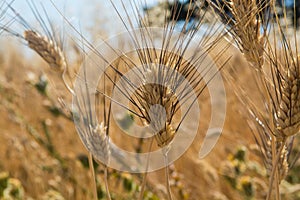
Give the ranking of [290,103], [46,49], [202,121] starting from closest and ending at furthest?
[290,103], [46,49], [202,121]

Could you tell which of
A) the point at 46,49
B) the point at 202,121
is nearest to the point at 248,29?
the point at 46,49

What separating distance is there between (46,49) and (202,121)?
1.06m

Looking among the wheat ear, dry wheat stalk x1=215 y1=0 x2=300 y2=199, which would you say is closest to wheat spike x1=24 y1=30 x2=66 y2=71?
the wheat ear

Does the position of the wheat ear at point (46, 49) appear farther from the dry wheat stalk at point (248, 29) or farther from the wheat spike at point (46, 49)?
the dry wheat stalk at point (248, 29)

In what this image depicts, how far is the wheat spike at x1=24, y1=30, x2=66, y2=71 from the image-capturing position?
2.27 ft

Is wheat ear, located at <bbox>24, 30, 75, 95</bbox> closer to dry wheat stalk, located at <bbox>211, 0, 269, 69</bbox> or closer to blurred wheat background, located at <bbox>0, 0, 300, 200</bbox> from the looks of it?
blurred wheat background, located at <bbox>0, 0, 300, 200</bbox>

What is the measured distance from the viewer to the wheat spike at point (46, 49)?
27.2 inches

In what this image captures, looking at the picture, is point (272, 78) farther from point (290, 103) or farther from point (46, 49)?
point (46, 49)

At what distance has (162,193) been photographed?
42.1 inches

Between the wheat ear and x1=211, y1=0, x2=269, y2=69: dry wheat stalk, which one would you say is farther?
the wheat ear

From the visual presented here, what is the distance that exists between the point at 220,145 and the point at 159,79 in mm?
1224

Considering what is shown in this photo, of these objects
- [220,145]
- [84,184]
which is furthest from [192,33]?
[220,145]

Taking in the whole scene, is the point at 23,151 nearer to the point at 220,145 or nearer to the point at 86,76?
the point at 220,145

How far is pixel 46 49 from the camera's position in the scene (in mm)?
694
